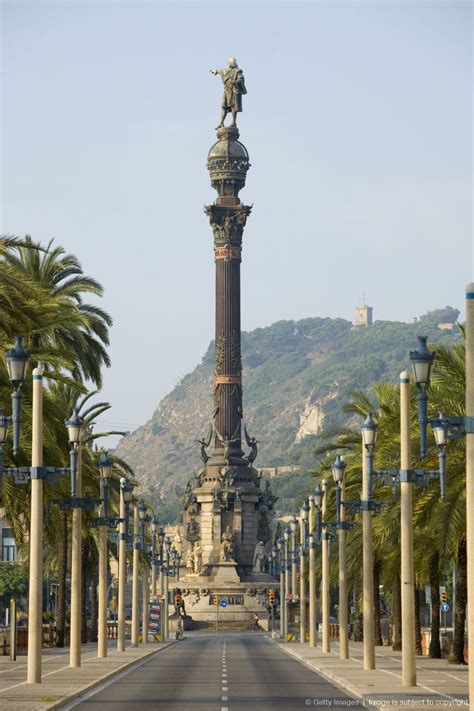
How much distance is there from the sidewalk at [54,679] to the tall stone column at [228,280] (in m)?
72.8

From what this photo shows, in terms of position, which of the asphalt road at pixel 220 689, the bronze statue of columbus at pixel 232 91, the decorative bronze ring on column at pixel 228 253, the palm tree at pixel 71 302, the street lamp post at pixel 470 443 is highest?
the bronze statue of columbus at pixel 232 91

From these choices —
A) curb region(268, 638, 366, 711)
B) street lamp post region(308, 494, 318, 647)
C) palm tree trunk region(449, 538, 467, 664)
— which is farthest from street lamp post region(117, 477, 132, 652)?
palm tree trunk region(449, 538, 467, 664)

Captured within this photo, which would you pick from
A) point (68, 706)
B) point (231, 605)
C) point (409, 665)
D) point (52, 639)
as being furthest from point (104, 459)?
point (231, 605)

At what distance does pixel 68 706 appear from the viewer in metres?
32.7

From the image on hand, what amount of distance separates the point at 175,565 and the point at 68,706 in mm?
110154

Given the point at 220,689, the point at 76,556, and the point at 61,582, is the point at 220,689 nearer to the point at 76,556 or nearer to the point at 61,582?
the point at 76,556

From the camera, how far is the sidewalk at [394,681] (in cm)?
3224

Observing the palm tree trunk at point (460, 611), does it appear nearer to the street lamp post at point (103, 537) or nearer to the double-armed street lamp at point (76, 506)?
the street lamp post at point (103, 537)

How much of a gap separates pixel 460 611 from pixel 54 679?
603 inches

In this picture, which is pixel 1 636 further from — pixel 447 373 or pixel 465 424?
pixel 465 424

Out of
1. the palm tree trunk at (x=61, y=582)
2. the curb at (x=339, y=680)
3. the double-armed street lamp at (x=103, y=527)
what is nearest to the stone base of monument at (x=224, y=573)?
the palm tree trunk at (x=61, y=582)

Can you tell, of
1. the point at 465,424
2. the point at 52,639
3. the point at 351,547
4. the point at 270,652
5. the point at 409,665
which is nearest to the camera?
the point at 465,424

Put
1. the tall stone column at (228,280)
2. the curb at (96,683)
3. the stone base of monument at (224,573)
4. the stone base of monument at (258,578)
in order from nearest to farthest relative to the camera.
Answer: the curb at (96,683) < the stone base of monument at (224,573) < the tall stone column at (228,280) < the stone base of monument at (258,578)

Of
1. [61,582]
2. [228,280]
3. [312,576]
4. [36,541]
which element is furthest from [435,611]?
[228,280]
